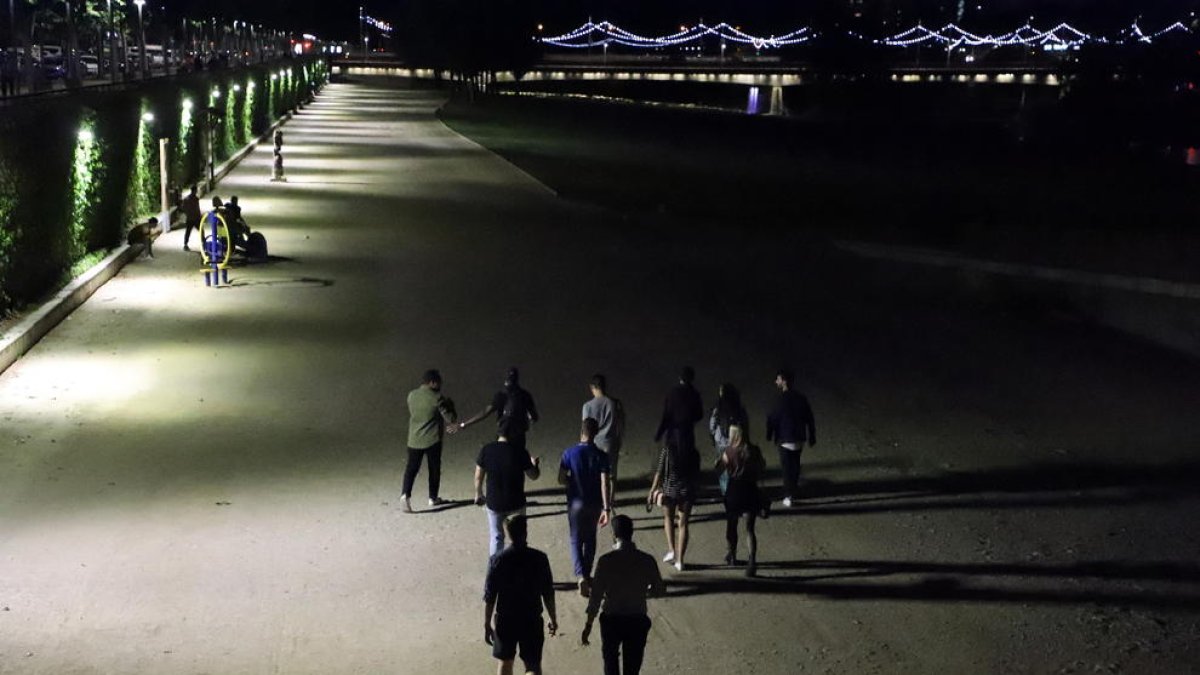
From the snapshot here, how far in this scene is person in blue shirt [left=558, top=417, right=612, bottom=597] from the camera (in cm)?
1079

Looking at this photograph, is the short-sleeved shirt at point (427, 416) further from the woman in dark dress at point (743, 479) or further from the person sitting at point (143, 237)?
the person sitting at point (143, 237)

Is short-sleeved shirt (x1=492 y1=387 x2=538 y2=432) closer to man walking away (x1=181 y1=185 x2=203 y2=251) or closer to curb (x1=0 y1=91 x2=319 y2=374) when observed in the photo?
curb (x1=0 y1=91 x2=319 y2=374)

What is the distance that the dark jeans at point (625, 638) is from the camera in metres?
8.54

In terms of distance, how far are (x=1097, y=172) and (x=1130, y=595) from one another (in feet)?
203

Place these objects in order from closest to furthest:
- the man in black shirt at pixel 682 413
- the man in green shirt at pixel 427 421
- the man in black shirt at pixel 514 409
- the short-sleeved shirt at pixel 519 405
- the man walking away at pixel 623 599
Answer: the man walking away at pixel 623 599
the man in black shirt at pixel 514 409
the short-sleeved shirt at pixel 519 405
the man in black shirt at pixel 682 413
the man in green shirt at pixel 427 421

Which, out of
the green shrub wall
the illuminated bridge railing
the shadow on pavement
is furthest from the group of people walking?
the illuminated bridge railing

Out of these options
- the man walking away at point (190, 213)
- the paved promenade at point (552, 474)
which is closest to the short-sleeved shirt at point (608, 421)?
the paved promenade at point (552, 474)

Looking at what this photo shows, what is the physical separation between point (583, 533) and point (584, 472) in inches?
19.7

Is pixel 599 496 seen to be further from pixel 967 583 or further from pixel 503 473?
pixel 967 583

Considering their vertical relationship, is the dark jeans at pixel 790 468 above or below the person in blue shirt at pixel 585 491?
below

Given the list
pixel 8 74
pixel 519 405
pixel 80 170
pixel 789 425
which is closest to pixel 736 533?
pixel 789 425

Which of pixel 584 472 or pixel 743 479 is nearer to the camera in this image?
pixel 584 472

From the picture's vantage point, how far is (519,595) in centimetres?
827

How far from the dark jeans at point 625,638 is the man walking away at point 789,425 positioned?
16.7 feet
